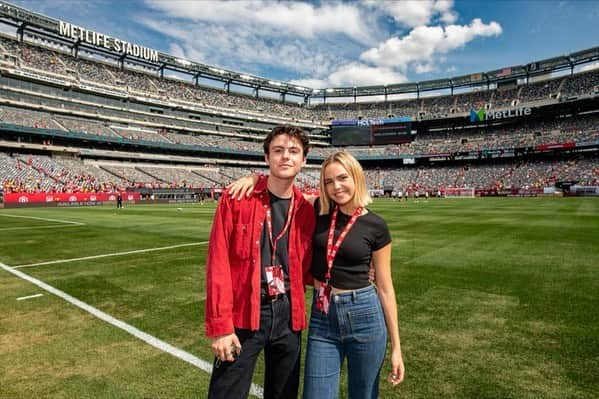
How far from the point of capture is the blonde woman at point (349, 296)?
7.98 ft

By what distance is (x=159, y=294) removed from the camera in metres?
6.50

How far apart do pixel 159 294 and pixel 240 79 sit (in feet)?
288

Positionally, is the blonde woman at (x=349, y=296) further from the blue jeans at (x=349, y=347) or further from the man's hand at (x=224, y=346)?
the man's hand at (x=224, y=346)

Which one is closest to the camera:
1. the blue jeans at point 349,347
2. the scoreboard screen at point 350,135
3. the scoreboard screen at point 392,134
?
the blue jeans at point 349,347

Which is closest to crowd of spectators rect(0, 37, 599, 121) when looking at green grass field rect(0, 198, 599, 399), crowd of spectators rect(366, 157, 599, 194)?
crowd of spectators rect(366, 157, 599, 194)

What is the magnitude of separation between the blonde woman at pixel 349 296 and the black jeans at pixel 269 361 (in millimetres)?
158

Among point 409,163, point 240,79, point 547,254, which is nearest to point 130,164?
point 240,79

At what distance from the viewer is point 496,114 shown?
77188 mm

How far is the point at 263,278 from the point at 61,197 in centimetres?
4778

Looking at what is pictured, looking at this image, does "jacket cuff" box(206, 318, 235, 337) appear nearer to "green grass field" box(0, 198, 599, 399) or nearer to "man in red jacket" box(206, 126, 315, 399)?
"man in red jacket" box(206, 126, 315, 399)

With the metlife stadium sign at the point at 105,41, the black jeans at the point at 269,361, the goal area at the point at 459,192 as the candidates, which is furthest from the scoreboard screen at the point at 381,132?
the black jeans at the point at 269,361

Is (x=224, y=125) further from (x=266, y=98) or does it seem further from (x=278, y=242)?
(x=278, y=242)

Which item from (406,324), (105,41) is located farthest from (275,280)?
(105,41)

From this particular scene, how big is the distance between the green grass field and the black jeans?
1218mm
